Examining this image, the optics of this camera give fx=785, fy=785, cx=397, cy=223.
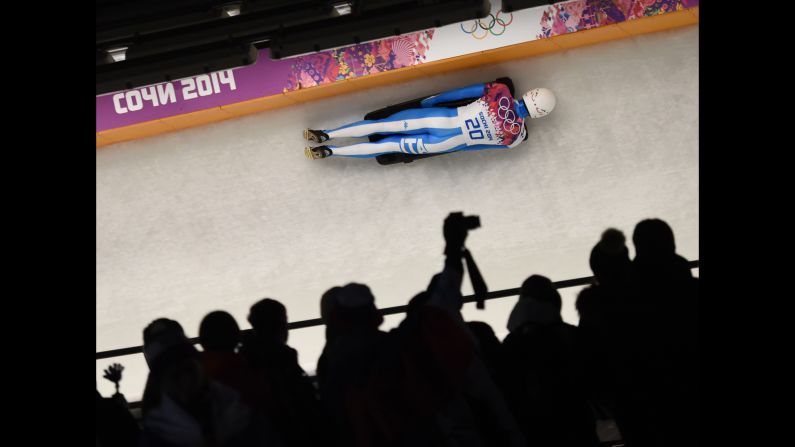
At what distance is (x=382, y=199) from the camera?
6.78 metres

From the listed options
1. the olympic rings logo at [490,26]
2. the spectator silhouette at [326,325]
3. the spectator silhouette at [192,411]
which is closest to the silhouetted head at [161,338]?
the spectator silhouette at [192,411]

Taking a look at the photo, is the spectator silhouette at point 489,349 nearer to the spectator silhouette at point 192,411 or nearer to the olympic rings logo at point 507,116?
the spectator silhouette at point 192,411

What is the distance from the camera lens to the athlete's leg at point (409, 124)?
624 centimetres

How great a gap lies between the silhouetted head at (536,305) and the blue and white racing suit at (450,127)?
3.28m

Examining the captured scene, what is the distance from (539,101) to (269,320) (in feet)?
12.0

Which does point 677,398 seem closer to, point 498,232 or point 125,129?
point 498,232

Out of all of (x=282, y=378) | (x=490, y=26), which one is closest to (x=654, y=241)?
(x=282, y=378)

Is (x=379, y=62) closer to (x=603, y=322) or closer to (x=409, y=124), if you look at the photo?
(x=409, y=124)

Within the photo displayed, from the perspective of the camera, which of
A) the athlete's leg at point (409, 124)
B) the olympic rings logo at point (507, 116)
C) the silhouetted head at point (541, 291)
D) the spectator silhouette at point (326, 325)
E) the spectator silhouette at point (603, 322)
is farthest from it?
the athlete's leg at point (409, 124)

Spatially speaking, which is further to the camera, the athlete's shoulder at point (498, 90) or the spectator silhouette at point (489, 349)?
the athlete's shoulder at point (498, 90)

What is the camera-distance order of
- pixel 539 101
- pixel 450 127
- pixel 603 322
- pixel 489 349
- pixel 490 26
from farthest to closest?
pixel 450 127 < pixel 490 26 < pixel 539 101 < pixel 489 349 < pixel 603 322

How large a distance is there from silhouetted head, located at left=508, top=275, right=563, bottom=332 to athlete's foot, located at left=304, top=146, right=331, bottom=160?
4.05m

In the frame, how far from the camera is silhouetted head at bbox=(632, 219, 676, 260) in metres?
2.61
